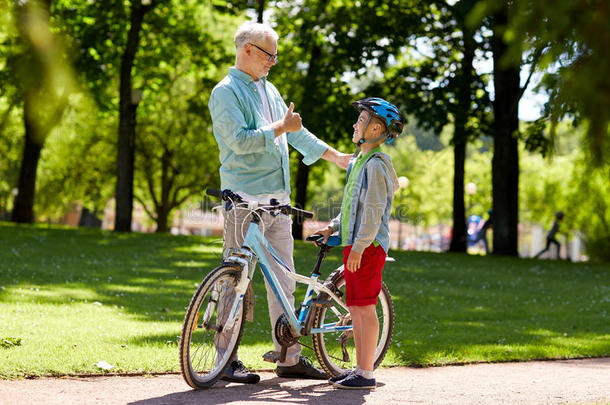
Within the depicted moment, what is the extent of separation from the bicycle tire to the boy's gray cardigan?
601 millimetres

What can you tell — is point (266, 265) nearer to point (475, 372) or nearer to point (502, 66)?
point (475, 372)

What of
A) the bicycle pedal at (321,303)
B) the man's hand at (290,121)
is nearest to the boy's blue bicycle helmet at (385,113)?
the man's hand at (290,121)

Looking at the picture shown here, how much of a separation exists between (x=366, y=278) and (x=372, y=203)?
19.7 inches

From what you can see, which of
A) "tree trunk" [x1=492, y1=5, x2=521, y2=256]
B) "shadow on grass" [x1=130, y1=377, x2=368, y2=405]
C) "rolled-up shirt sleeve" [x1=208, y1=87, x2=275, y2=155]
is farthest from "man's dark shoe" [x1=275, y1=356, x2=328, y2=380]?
"tree trunk" [x1=492, y1=5, x2=521, y2=256]

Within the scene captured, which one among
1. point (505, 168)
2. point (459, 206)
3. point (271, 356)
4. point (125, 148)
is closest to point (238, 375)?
point (271, 356)

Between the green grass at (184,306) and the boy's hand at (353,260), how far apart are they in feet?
3.11

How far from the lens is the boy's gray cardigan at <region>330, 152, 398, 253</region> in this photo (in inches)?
198

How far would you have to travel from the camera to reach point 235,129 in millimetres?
5188

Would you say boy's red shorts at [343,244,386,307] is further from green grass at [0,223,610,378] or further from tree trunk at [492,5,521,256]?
tree trunk at [492,5,521,256]

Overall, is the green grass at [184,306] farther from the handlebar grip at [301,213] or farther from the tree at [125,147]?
the tree at [125,147]

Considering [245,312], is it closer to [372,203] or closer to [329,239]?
[329,239]

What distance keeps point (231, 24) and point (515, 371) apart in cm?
2889

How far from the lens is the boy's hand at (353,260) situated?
5055mm

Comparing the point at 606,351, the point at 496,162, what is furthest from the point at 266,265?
the point at 496,162
